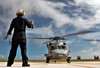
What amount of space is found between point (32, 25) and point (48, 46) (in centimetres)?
1088

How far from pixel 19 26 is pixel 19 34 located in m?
0.31

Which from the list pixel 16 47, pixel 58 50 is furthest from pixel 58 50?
pixel 16 47

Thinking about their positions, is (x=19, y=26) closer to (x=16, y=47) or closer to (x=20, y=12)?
A: (x=20, y=12)

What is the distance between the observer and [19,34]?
205 inches

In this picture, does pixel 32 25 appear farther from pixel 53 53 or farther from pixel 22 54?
pixel 53 53

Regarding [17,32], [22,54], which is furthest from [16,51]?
[17,32]

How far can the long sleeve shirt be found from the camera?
17.2 ft

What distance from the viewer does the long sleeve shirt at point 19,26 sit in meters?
5.23

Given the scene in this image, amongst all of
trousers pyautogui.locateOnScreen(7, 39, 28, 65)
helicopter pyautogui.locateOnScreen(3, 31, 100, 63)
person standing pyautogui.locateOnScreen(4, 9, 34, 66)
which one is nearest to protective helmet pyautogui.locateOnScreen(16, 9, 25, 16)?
person standing pyautogui.locateOnScreen(4, 9, 34, 66)

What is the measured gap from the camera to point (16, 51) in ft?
17.7

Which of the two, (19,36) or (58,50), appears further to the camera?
(58,50)

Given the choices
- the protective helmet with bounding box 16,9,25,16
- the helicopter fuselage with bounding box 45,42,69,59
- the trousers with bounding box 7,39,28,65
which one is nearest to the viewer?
the trousers with bounding box 7,39,28,65

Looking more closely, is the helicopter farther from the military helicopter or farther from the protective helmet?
the protective helmet

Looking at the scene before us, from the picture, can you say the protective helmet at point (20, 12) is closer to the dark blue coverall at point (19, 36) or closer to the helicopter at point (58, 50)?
the dark blue coverall at point (19, 36)
